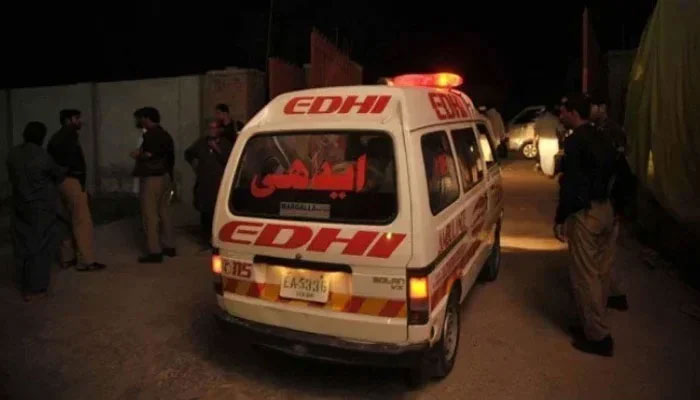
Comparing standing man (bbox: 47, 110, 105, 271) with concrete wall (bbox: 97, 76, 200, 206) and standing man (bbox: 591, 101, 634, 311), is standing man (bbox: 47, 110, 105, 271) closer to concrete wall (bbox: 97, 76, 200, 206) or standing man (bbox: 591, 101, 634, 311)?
concrete wall (bbox: 97, 76, 200, 206)

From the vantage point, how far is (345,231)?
11.7ft

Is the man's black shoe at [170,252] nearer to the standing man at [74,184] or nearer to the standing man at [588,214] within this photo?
the standing man at [74,184]

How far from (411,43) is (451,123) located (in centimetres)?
2421

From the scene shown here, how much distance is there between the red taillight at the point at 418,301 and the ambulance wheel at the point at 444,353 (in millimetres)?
282

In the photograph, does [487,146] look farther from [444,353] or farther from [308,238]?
[308,238]

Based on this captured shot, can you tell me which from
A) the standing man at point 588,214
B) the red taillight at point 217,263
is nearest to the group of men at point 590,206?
the standing man at point 588,214

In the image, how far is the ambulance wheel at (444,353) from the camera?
3.80m

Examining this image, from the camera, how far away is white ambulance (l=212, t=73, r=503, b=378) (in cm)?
349

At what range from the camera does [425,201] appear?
3549 mm

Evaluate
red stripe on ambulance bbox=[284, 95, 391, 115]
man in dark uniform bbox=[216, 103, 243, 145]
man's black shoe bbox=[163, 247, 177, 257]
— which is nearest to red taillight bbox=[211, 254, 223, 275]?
red stripe on ambulance bbox=[284, 95, 391, 115]

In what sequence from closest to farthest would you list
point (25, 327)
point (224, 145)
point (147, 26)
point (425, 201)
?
point (425, 201)
point (25, 327)
point (224, 145)
point (147, 26)

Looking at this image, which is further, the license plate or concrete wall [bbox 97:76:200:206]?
concrete wall [bbox 97:76:200:206]

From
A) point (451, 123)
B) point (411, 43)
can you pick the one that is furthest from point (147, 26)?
point (451, 123)

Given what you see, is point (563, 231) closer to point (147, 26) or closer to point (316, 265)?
point (316, 265)
